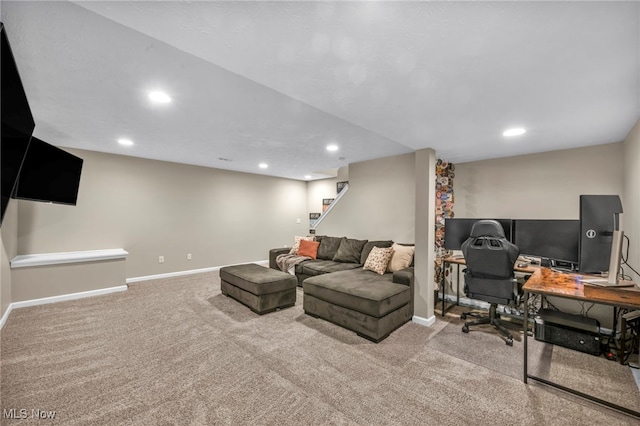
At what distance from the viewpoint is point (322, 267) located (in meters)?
4.20

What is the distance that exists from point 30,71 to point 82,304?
3.20 metres

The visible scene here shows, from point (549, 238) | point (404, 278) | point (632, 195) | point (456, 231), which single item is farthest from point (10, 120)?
point (632, 195)

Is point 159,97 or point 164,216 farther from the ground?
point 159,97

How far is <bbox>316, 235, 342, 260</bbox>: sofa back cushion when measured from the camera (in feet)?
15.9

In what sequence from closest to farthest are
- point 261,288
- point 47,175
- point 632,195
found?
point 47,175 < point 632,195 < point 261,288

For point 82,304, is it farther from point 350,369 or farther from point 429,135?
point 429,135

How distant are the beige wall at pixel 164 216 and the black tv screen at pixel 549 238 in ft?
17.2

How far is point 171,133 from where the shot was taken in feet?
10.7

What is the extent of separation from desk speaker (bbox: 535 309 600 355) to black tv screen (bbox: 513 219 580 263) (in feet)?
2.14

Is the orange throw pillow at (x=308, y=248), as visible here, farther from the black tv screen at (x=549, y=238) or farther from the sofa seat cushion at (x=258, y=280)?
the black tv screen at (x=549, y=238)

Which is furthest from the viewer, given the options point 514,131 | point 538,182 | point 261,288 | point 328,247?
point 328,247

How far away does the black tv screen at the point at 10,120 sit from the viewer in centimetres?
→ 99

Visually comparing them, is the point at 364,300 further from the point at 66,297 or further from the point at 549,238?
the point at 66,297

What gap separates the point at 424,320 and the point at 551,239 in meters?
1.76
